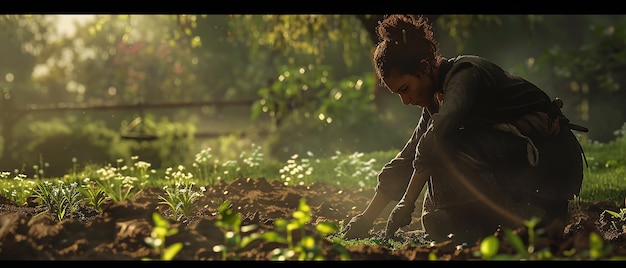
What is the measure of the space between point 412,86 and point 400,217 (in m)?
0.95

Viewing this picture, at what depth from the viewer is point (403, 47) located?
491 cm

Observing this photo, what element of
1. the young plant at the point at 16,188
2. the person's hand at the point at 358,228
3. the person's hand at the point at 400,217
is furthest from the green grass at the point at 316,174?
the person's hand at the point at 400,217

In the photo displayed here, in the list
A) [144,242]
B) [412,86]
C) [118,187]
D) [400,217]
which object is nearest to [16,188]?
[118,187]

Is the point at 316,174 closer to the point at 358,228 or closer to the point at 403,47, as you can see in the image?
the point at 358,228

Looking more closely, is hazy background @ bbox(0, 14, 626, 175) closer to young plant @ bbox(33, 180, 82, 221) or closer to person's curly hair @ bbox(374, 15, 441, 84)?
young plant @ bbox(33, 180, 82, 221)

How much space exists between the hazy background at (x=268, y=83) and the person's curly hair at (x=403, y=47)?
4.28 metres

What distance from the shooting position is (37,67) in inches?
1150

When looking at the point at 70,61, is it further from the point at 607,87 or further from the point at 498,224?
the point at 498,224

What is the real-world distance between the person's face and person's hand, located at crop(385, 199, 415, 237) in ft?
2.39

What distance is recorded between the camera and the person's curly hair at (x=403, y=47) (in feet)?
16.0

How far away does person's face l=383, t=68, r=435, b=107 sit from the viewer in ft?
16.1

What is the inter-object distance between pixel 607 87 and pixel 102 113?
14.5m
